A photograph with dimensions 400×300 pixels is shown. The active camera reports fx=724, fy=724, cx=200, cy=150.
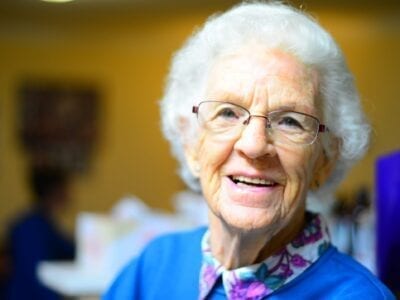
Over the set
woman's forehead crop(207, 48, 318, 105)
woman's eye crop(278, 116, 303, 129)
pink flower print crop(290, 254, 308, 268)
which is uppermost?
woman's forehead crop(207, 48, 318, 105)

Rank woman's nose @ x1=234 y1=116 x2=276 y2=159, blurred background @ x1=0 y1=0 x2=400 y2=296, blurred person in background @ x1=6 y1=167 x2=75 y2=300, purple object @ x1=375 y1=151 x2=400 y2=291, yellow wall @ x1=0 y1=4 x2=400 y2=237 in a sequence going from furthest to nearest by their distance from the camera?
yellow wall @ x1=0 y1=4 x2=400 y2=237 < blurred background @ x1=0 y1=0 x2=400 y2=296 < blurred person in background @ x1=6 y1=167 x2=75 y2=300 < purple object @ x1=375 y1=151 x2=400 y2=291 < woman's nose @ x1=234 y1=116 x2=276 y2=159

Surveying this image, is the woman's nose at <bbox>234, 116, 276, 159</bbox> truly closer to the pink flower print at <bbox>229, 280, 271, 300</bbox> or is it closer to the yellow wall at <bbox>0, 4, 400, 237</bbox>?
the pink flower print at <bbox>229, 280, 271, 300</bbox>

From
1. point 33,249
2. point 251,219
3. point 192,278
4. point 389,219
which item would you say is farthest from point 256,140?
point 33,249

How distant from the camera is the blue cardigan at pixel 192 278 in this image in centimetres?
121

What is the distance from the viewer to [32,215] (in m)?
3.89

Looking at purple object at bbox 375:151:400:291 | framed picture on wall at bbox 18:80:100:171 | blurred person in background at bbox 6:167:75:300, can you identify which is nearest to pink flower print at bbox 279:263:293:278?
purple object at bbox 375:151:400:291

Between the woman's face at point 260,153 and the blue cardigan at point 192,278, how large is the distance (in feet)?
0.36

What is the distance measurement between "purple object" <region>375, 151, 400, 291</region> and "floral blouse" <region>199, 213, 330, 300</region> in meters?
0.29

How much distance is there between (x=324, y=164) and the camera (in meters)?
1.34

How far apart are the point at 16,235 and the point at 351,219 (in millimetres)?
2195

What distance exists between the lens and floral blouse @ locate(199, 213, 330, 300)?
1244 mm

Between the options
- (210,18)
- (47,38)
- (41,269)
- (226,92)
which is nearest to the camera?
(226,92)

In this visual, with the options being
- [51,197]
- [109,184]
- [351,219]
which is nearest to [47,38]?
[109,184]

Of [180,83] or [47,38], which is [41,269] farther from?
[47,38]
